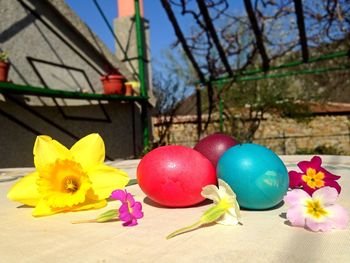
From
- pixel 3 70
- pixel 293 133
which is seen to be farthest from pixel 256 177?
pixel 293 133

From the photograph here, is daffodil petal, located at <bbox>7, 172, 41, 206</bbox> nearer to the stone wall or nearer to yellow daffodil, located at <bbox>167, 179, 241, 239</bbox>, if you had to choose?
yellow daffodil, located at <bbox>167, 179, 241, 239</bbox>

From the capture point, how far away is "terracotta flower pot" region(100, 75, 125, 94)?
16.1 feet

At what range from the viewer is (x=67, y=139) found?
4.60 meters

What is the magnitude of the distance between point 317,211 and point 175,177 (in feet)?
1.41

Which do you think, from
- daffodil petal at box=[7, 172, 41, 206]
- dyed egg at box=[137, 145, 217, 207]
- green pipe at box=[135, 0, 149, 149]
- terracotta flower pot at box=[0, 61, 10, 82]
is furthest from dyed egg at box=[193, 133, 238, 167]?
green pipe at box=[135, 0, 149, 149]

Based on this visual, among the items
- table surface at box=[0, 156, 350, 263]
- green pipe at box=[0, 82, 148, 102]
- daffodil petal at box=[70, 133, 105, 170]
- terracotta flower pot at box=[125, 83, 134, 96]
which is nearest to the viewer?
table surface at box=[0, 156, 350, 263]

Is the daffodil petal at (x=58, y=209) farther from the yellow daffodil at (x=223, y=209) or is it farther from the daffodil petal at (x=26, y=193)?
the yellow daffodil at (x=223, y=209)

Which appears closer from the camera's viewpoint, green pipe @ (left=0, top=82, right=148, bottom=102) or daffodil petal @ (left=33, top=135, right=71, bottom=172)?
daffodil petal @ (left=33, top=135, right=71, bottom=172)

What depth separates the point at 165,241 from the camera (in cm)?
81

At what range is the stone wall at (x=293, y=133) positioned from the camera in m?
8.82

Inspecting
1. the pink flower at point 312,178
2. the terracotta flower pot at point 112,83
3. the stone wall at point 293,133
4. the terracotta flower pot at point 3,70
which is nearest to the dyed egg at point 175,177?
the pink flower at point 312,178

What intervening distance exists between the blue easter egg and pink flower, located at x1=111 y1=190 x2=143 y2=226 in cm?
30

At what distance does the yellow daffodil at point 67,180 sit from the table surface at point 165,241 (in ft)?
0.18

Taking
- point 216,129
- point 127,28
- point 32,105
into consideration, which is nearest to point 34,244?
point 32,105
